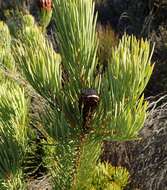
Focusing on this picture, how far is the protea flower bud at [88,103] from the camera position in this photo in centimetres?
84

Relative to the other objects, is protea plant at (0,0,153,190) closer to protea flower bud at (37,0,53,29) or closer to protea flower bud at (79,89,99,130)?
protea flower bud at (79,89,99,130)

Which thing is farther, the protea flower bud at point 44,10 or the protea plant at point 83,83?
the protea flower bud at point 44,10

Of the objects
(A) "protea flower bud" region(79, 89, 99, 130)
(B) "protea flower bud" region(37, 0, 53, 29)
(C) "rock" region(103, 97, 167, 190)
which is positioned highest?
(A) "protea flower bud" region(79, 89, 99, 130)

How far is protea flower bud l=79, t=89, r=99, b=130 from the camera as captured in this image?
838mm

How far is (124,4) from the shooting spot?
7.03 meters

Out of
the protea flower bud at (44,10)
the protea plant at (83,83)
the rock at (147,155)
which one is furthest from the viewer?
the protea flower bud at (44,10)

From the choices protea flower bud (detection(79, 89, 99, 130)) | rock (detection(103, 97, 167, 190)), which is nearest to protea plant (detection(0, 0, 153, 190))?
protea flower bud (detection(79, 89, 99, 130))

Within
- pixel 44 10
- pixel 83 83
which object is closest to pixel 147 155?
pixel 44 10

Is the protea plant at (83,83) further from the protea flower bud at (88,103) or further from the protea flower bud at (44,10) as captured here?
the protea flower bud at (44,10)

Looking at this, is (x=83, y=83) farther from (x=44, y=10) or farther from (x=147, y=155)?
(x=44, y=10)

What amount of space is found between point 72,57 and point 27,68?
10 cm

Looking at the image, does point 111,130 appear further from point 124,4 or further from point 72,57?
point 124,4

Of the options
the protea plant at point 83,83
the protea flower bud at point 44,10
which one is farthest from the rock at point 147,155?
the protea plant at point 83,83

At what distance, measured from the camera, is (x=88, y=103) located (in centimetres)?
85
